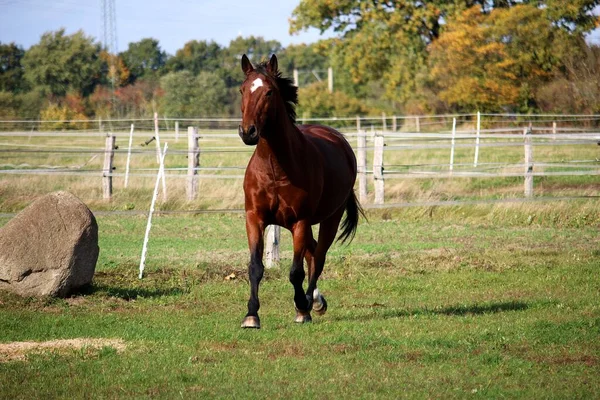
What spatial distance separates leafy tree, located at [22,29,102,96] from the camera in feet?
183

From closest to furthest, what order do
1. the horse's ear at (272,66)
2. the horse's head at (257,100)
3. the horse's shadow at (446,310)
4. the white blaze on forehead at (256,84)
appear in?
the horse's head at (257,100)
the white blaze on forehead at (256,84)
the horse's ear at (272,66)
the horse's shadow at (446,310)

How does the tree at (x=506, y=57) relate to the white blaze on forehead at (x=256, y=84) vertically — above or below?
above

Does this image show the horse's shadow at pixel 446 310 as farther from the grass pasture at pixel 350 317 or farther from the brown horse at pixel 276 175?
the brown horse at pixel 276 175

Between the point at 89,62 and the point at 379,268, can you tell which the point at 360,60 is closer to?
the point at 89,62

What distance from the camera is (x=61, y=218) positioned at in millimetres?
9680

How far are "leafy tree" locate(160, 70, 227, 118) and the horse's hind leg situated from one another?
48.2 m

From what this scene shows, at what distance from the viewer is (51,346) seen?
7562 mm

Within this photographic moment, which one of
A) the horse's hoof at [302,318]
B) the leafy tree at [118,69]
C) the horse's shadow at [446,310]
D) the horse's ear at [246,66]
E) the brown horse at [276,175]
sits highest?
the leafy tree at [118,69]

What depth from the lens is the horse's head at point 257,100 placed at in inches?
304

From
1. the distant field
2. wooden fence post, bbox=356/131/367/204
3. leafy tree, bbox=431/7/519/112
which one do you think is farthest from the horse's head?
leafy tree, bbox=431/7/519/112

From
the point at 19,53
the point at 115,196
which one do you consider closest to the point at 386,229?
the point at 115,196

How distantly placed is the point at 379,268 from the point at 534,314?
364 centimetres

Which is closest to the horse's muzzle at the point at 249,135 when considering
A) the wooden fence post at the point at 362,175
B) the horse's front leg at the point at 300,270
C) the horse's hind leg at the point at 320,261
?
the horse's front leg at the point at 300,270

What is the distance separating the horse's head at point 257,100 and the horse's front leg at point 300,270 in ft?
3.45
